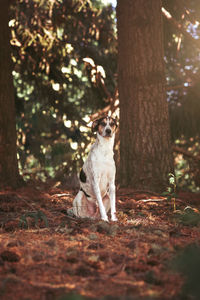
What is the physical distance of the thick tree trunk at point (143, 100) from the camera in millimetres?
6047

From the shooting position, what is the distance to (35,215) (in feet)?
12.8

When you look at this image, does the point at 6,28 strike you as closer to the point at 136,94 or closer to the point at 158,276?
the point at 136,94

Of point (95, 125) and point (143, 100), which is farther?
point (143, 100)

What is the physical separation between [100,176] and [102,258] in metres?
2.08

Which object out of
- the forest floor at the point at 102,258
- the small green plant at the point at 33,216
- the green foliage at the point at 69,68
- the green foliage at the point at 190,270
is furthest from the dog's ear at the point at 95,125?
the green foliage at the point at 190,270

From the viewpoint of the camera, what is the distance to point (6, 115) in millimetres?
7234

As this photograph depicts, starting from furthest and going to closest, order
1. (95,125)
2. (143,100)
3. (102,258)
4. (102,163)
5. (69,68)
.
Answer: (69,68), (143,100), (95,125), (102,163), (102,258)

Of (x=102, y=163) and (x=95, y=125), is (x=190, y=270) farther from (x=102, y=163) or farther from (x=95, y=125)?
(x=95, y=125)

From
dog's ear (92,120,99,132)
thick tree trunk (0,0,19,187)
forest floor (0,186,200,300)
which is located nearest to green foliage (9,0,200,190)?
thick tree trunk (0,0,19,187)

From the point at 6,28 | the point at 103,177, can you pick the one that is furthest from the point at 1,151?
the point at 103,177

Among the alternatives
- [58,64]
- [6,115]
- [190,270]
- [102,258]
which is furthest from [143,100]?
[190,270]

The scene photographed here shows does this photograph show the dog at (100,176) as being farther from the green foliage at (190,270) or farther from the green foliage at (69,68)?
the green foliage at (190,270)

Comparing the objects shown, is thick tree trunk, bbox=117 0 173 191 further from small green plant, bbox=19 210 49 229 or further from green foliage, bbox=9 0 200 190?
small green plant, bbox=19 210 49 229

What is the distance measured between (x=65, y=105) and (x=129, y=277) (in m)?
7.49
